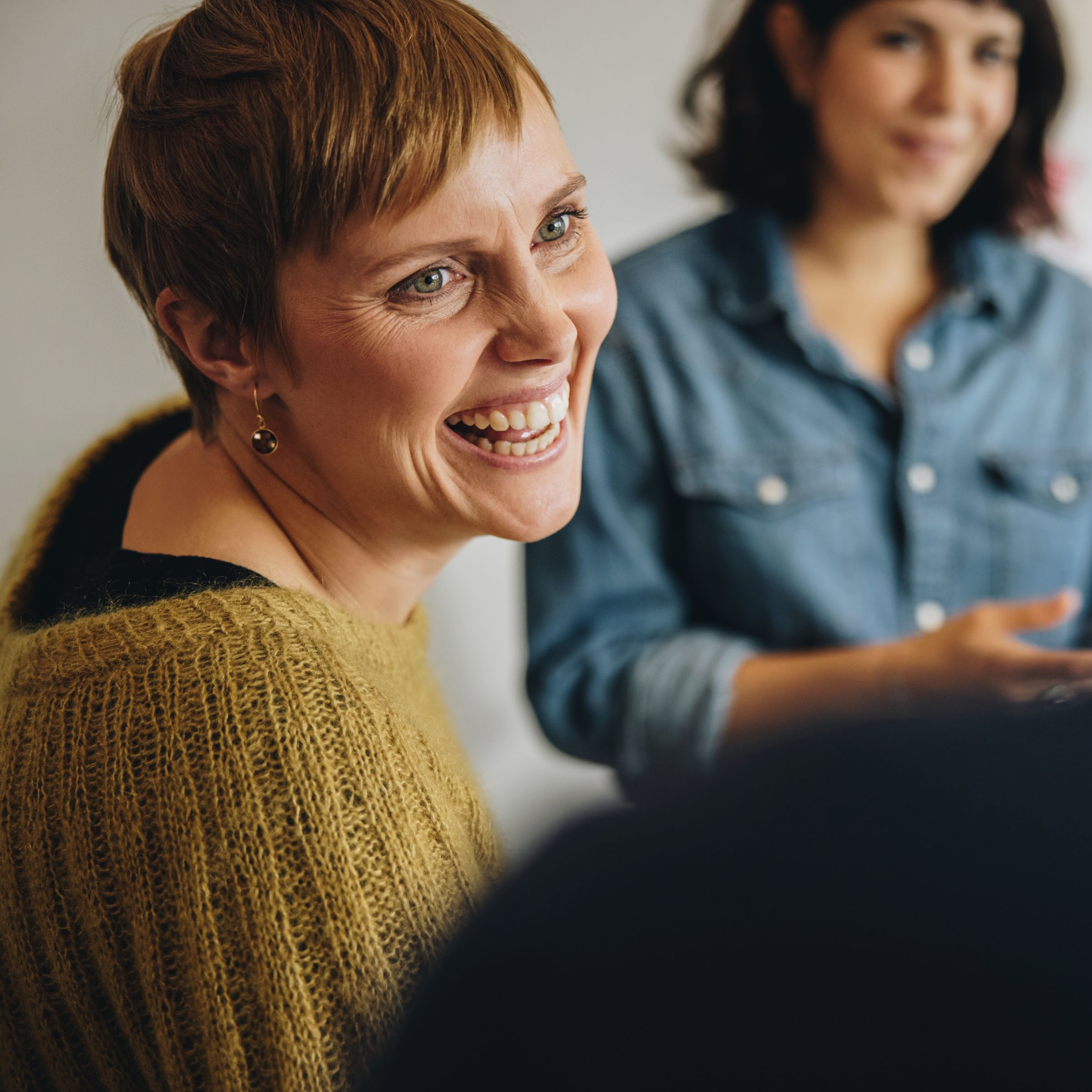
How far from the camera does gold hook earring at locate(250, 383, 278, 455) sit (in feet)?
2.29

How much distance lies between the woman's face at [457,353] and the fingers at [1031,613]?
0.43 metres

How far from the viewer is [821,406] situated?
1235mm

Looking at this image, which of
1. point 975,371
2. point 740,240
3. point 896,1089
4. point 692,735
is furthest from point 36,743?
point 975,371

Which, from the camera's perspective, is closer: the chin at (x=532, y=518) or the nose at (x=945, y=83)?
the chin at (x=532, y=518)

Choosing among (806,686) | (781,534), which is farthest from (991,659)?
(781,534)

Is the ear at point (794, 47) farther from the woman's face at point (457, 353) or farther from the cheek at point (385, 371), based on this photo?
the cheek at point (385, 371)

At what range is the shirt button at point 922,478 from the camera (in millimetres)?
1232

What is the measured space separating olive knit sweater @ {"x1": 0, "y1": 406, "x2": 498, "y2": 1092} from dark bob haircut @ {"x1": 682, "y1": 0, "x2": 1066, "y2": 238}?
883mm

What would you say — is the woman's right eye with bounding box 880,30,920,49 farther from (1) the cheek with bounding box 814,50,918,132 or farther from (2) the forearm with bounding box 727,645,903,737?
(2) the forearm with bounding box 727,645,903,737

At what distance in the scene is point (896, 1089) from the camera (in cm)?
26

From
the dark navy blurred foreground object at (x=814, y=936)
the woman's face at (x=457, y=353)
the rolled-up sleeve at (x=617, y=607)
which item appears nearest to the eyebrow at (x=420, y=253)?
the woman's face at (x=457, y=353)

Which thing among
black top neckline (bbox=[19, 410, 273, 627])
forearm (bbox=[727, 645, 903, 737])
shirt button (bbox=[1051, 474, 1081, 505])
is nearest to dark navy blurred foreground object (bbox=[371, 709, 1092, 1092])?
black top neckline (bbox=[19, 410, 273, 627])

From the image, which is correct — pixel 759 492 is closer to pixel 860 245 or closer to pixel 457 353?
pixel 860 245

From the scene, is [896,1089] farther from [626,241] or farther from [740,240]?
[626,241]
